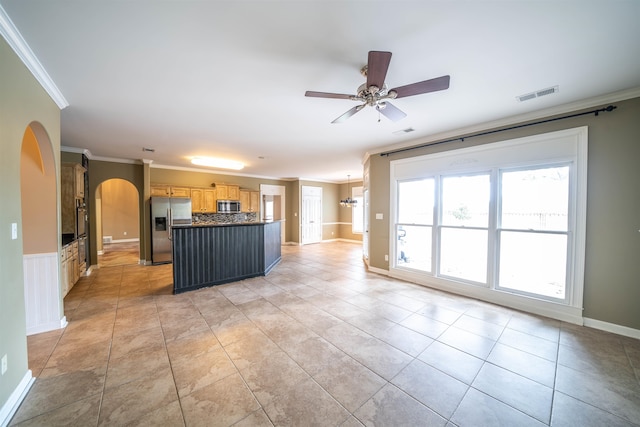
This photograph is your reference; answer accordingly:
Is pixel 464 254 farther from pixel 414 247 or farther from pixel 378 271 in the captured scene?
pixel 378 271

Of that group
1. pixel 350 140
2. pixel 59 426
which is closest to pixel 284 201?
pixel 350 140

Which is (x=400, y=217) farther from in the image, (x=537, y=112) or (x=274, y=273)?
(x=274, y=273)

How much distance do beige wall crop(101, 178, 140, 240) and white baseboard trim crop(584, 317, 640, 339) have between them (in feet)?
40.0

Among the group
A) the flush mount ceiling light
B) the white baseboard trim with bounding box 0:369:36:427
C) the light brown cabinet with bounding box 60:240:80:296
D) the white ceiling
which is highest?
the white ceiling

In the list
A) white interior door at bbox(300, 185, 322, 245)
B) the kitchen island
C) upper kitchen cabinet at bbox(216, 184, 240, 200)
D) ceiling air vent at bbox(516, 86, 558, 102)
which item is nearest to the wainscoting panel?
the kitchen island

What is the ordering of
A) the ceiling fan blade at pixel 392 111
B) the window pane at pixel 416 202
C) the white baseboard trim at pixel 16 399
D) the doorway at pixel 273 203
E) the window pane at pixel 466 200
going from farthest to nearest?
the doorway at pixel 273 203
the window pane at pixel 416 202
the window pane at pixel 466 200
the ceiling fan blade at pixel 392 111
the white baseboard trim at pixel 16 399

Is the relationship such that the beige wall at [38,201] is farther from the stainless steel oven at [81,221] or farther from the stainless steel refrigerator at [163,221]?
the stainless steel refrigerator at [163,221]

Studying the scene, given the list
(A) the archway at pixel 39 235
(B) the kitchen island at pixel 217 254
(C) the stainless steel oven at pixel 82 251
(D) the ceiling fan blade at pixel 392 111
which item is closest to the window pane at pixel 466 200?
(D) the ceiling fan blade at pixel 392 111

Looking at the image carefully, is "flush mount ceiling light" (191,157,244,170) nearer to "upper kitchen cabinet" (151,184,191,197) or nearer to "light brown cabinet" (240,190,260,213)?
"upper kitchen cabinet" (151,184,191,197)

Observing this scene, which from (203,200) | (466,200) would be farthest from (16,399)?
(203,200)

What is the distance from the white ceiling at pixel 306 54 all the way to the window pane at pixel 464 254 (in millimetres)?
1798

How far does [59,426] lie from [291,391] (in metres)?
1.50

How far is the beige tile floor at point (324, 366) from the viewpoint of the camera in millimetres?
1626

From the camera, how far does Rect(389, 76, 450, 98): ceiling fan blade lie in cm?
187
